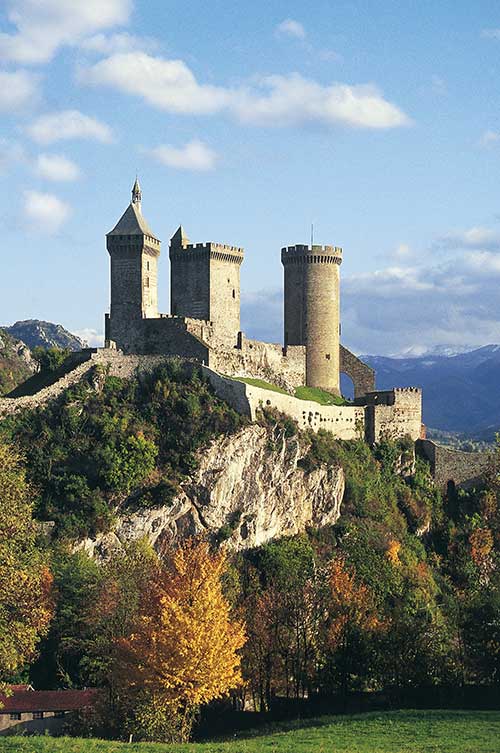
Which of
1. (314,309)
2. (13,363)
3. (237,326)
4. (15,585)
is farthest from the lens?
(13,363)

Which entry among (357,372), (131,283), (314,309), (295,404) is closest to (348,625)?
(295,404)

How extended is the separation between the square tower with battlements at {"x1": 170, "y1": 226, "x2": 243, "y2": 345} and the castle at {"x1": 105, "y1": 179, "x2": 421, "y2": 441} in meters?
0.07

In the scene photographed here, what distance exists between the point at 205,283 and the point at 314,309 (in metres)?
11.1

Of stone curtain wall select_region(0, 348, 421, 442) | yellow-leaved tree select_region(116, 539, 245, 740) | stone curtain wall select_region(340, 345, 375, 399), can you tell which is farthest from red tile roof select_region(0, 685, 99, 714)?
stone curtain wall select_region(340, 345, 375, 399)

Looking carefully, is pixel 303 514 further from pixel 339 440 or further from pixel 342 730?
pixel 342 730

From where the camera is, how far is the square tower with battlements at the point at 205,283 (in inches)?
3369

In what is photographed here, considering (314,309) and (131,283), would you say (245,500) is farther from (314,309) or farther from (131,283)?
(314,309)

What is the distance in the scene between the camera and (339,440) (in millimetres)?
87125

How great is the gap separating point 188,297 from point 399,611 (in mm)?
→ 33735

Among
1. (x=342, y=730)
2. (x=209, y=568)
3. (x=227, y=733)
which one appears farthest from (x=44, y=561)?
(x=342, y=730)

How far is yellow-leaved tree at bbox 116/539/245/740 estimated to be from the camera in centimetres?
4725

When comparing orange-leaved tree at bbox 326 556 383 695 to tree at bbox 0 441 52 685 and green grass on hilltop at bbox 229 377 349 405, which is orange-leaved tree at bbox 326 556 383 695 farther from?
green grass on hilltop at bbox 229 377 349 405

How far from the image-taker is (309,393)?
90.3 m

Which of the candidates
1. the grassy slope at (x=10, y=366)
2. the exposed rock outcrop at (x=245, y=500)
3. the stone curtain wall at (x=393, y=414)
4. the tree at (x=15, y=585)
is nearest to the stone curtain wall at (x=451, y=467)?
the stone curtain wall at (x=393, y=414)
